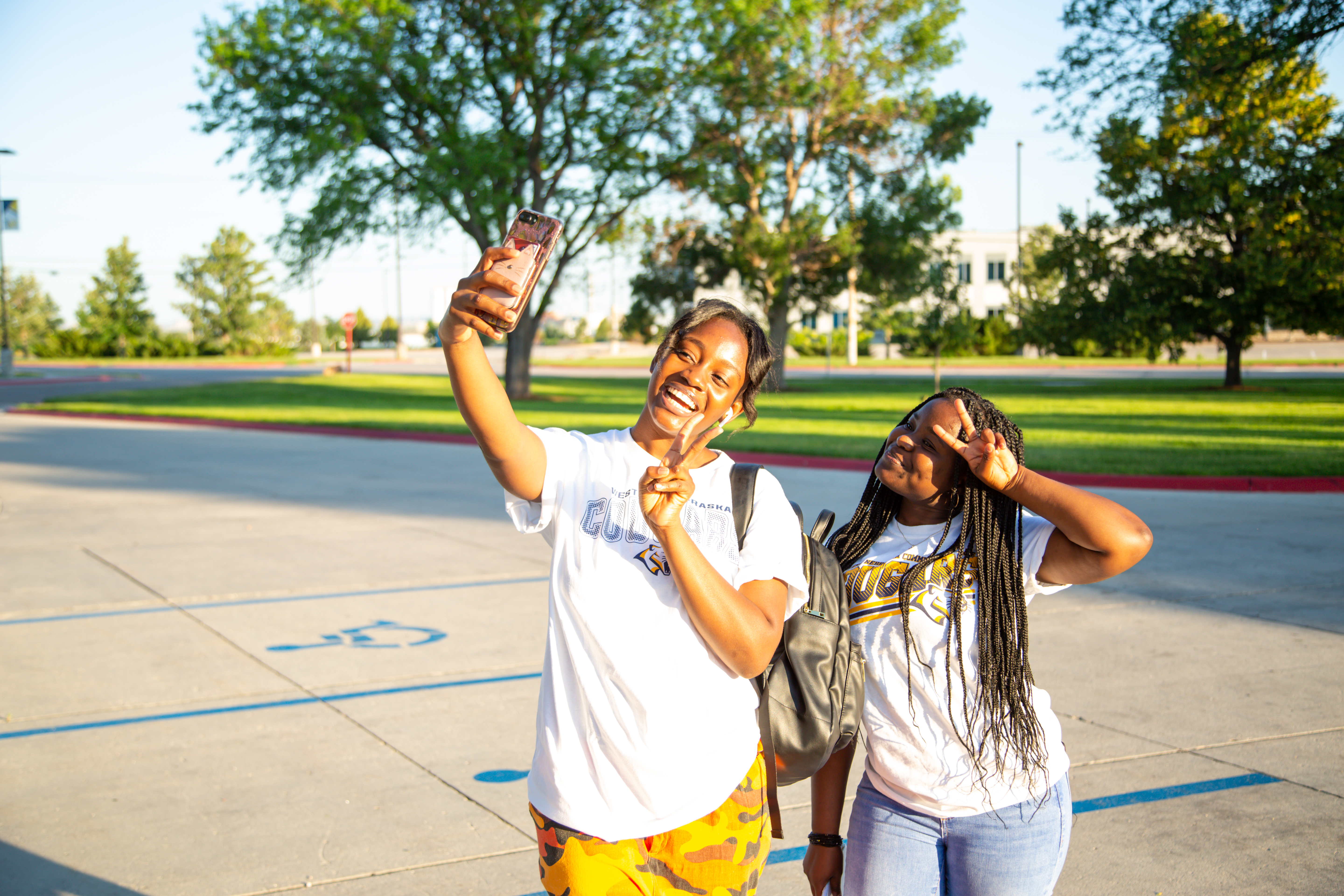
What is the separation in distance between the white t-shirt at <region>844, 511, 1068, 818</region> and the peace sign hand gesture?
22 cm

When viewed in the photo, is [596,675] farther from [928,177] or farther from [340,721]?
[928,177]

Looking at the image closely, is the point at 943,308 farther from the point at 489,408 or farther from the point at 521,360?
the point at 489,408

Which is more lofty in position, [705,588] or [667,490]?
[667,490]

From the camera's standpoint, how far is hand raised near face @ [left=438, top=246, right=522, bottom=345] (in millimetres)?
1758

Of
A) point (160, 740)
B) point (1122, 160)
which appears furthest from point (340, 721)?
point (1122, 160)

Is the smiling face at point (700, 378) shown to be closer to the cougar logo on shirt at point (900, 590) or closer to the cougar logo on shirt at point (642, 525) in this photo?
the cougar logo on shirt at point (642, 525)

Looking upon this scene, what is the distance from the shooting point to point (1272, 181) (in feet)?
90.7

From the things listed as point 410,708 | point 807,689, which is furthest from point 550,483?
point 410,708

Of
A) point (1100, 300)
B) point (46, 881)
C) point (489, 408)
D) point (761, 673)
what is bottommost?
point (46, 881)

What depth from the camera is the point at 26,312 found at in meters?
78.6

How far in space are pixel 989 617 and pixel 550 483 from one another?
932mm

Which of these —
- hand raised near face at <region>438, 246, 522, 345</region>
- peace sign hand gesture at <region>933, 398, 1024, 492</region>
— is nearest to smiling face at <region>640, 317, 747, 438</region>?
hand raised near face at <region>438, 246, 522, 345</region>

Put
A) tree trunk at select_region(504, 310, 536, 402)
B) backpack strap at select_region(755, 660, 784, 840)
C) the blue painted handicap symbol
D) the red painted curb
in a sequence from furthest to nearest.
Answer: tree trunk at select_region(504, 310, 536, 402)
the red painted curb
the blue painted handicap symbol
backpack strap at select_region(755, 660, 784, 840)

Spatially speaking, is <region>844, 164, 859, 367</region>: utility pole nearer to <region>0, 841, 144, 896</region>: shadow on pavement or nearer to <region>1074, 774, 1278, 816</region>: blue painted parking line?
<region>1074, 774, 1278, 816</region>: blue painted parking line
